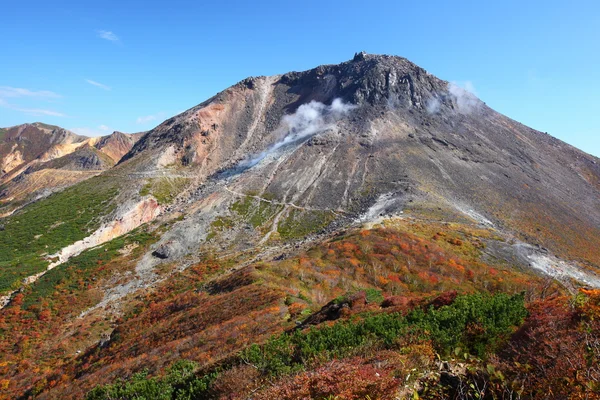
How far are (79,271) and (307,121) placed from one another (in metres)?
65.6

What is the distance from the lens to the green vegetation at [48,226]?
49.2 m

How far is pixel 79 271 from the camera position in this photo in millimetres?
48406

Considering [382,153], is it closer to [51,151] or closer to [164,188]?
[164,188]

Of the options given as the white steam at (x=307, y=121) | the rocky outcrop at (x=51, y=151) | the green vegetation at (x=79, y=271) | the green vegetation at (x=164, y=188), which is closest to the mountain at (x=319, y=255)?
the green vegetation at (x=79, y=271)

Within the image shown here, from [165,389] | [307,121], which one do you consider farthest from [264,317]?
[307,121]

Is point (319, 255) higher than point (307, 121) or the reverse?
the reverse

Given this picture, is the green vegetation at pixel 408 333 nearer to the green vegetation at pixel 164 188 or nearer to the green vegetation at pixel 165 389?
the green vegetation at pixel 165 389

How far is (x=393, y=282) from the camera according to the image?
30875 mm

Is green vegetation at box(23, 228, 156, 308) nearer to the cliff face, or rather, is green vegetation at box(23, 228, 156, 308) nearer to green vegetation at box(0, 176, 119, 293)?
green vegetation at box(0, 176, 119, 293)

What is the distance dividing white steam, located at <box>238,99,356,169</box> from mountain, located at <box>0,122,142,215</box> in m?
61.5

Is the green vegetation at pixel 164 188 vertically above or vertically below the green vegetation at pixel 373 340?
above

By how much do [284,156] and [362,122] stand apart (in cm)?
2230

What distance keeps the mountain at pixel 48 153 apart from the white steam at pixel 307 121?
6149 cm

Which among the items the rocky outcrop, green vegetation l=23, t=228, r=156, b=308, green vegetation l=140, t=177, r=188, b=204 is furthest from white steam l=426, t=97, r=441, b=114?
the rocky outcrop
